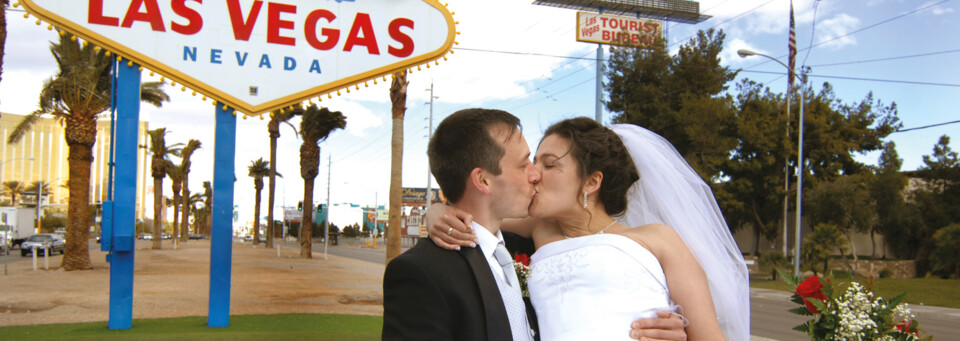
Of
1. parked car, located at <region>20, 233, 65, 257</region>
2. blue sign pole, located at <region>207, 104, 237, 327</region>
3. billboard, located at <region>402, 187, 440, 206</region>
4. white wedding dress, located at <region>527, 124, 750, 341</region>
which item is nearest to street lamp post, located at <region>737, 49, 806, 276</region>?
blue sign pole, located at <region>207, 104, 237, 327</region>

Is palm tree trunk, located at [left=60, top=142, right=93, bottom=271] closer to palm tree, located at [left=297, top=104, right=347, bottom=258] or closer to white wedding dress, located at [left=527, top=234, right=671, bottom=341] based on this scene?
palm tree, located at [left=297, top=104, right=347, bottom=258]

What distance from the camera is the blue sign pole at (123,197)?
360 inches

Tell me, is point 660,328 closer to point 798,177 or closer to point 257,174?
point 798,177

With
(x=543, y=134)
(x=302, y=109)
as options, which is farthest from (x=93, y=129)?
(x=543, y=134)

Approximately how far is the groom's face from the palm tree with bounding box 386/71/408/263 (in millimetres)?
13282

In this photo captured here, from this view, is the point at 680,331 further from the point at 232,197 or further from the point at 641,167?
the point at 232,197

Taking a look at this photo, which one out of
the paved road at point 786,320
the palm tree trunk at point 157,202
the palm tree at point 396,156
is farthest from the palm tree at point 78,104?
the palm tree trunk at point 157,202

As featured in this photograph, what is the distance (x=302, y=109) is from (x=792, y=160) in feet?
81.1

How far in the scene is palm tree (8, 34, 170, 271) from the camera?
22.9 m

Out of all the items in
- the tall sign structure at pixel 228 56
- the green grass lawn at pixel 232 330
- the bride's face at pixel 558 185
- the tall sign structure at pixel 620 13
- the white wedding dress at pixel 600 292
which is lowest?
the green grass lawn at pixel 232 330

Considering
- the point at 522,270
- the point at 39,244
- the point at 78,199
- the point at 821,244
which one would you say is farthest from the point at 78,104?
the point at 821,244

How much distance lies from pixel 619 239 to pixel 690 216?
0.64 meters

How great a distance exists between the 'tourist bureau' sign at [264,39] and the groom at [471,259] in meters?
7.61

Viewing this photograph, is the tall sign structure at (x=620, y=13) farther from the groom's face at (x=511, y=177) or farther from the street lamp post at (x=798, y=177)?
the groom's face at (x=511, y=177)
